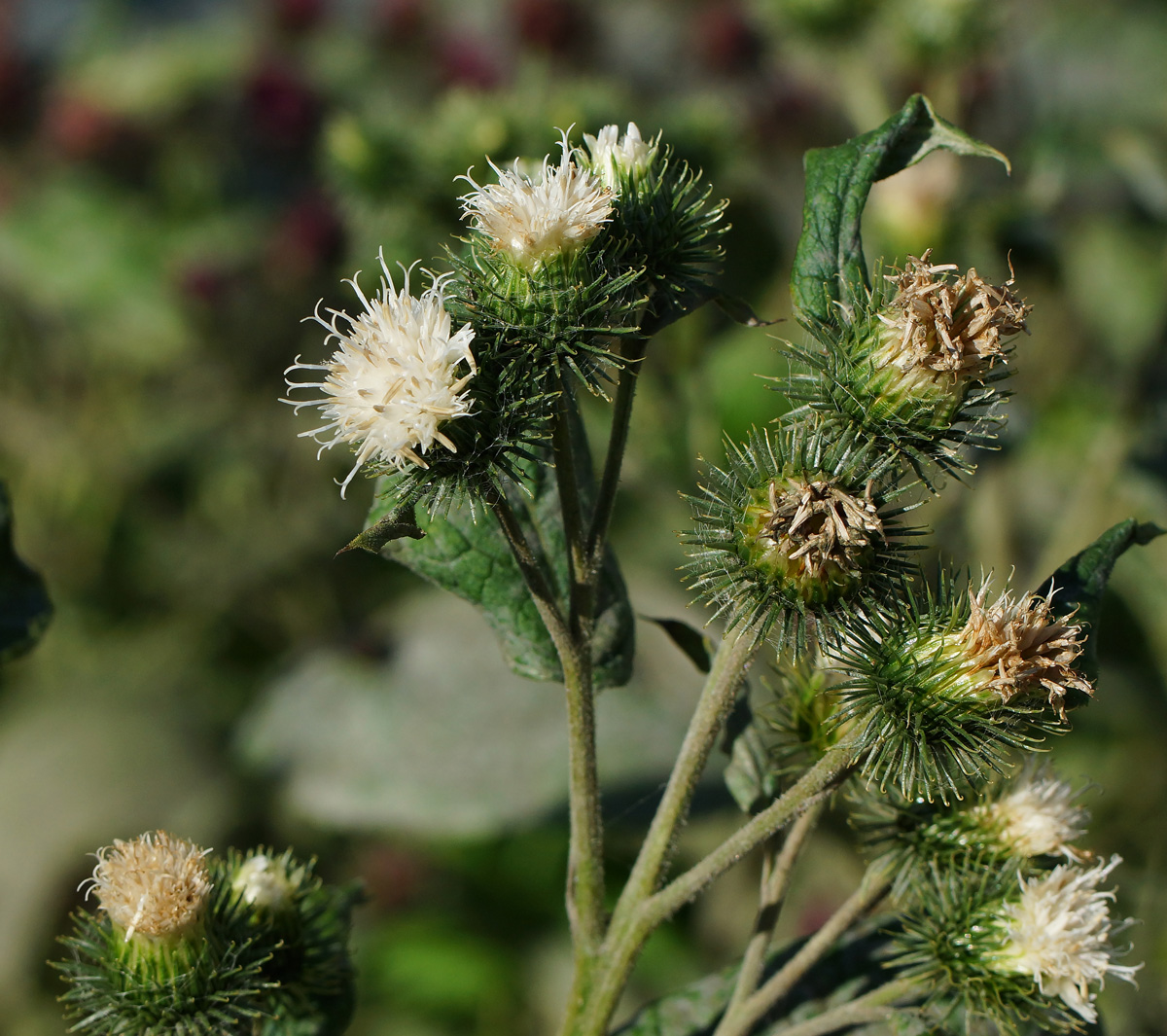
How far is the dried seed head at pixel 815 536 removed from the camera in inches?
42.1

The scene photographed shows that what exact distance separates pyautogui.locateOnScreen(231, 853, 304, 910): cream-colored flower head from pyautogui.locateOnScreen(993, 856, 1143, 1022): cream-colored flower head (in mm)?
802

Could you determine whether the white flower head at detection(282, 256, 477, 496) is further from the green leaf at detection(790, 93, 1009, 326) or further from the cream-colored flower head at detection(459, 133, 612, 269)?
the green leaf at detection(790, 93, 1009, 326)

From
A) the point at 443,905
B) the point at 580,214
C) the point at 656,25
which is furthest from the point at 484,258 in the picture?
the point at 656,25

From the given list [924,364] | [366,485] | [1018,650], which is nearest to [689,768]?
[1018,650]

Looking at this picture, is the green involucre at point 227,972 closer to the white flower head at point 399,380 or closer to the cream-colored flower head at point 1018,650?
the white flower head at point 399,380

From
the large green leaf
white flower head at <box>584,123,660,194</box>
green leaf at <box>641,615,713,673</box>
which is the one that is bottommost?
green leaf at <box>641,615,713,673</box>

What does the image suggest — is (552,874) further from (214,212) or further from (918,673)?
(214,212)

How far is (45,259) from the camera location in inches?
181

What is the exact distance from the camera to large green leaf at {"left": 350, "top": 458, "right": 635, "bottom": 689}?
130 cm

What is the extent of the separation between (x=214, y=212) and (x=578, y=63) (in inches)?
66.1

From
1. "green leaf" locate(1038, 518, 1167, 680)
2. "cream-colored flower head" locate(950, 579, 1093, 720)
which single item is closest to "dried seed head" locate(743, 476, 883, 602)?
"cream-colored flower head" locate(950, 579, 1093, 720)

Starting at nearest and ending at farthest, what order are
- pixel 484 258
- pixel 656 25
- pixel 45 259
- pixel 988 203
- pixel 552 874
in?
1. pixel 484 258
2. pixel 988 203
3. pixel 552 874
4. pixel 45 259
5. pixel 656 25

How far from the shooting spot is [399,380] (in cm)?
104

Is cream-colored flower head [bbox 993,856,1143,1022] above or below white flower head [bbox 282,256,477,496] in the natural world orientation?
below
